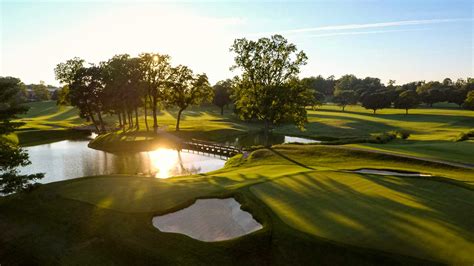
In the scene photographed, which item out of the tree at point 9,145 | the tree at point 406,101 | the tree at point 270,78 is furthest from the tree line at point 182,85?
the tree at point 9,145

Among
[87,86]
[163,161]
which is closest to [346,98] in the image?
[87,86]

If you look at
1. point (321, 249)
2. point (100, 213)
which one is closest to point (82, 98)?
point (100, 213)

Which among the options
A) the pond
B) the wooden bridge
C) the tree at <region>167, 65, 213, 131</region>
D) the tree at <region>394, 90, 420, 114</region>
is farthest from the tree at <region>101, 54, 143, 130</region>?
the tree at <region>394, 90, 420, 114</region>

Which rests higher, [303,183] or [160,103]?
[160,103]

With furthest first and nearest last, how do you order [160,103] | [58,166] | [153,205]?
[160,103]
[58,166]
[153,205]

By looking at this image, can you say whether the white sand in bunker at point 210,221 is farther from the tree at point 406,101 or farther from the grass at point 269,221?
the tree at point 406,101

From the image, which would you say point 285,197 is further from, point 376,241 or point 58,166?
point 58,166

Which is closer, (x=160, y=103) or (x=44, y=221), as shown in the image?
(x=44, y=221)
